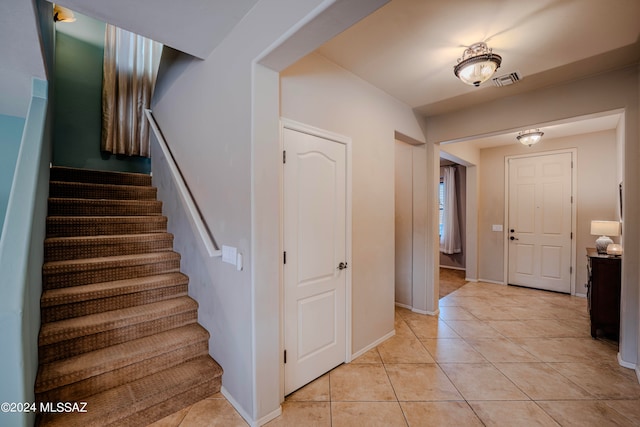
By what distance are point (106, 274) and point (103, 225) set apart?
64cm

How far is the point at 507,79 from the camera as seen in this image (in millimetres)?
2543

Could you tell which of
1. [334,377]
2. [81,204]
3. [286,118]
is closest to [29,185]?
[81,204]

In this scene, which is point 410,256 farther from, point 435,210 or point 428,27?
point 428,27

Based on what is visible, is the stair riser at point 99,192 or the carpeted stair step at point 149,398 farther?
the stair riser at point 99,192

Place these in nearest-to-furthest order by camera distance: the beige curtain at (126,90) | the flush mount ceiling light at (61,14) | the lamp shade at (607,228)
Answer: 1. the flush mount ceiling light at (61,14)
2. the lamp shade at (607,228)
3. the beige curtain at (126,90)

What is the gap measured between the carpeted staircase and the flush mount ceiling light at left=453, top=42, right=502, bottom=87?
294 centimetres

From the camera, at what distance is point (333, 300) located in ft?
7.73

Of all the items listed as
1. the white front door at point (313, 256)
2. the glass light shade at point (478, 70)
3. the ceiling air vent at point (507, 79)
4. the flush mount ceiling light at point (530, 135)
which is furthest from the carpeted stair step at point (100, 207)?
the flush mount ceiling light at point (530, 135)

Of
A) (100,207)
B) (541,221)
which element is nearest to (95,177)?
(100,207)

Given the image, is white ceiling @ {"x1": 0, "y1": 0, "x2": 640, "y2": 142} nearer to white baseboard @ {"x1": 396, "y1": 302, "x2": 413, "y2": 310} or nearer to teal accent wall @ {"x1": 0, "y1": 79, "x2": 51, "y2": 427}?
teal accent wall @ {"x1": 0, "y1": 79, "x2": 51, "y2": 427}

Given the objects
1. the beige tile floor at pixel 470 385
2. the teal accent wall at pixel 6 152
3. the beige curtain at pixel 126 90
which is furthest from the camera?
the beige curtain at pixel 126 90

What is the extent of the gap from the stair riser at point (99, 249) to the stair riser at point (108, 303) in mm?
539

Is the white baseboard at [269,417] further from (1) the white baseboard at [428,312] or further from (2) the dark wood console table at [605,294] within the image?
(2) the dark wood console table at [605,294]

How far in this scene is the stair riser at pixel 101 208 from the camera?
2619mm
